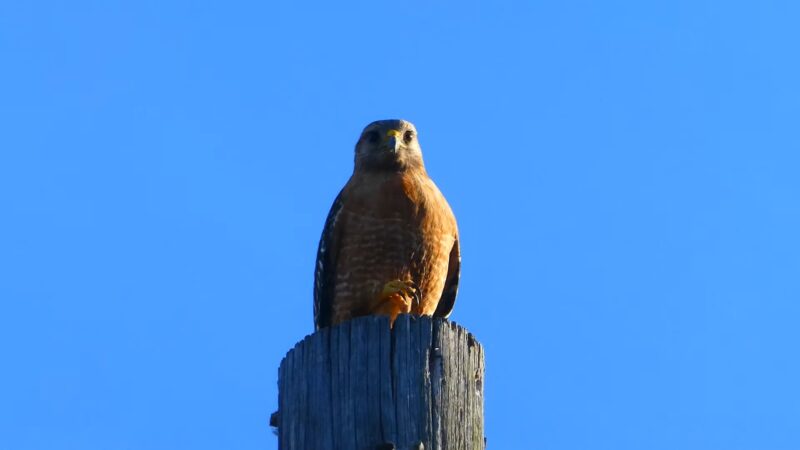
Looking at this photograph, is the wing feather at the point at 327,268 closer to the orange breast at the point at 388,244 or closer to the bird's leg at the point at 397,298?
the orange breast at the point at 388,244

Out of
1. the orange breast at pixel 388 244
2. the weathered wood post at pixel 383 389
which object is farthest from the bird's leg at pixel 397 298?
the weathered wood post at pixel 383 389

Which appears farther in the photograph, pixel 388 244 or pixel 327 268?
pixel 327 268

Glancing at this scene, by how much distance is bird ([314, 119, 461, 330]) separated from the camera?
347 inches

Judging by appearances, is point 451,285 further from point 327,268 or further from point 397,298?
point 397,298

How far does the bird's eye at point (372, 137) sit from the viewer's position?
32.1 ft

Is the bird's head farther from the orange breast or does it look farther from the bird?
the orange breast

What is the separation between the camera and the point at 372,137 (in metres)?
9.86

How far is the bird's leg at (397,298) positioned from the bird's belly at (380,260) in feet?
0.41

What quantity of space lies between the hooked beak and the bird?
0.47ft

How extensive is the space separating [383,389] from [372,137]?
5108 mm

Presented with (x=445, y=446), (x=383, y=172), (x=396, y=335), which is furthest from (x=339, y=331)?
(x=383, y=172)

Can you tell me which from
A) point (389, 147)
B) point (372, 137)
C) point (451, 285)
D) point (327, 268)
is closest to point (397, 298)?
point (327, 268)

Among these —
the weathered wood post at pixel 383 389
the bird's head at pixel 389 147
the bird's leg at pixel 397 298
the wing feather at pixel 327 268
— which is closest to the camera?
the weathered wood post at pixel 383 389

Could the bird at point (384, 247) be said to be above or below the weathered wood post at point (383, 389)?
above
